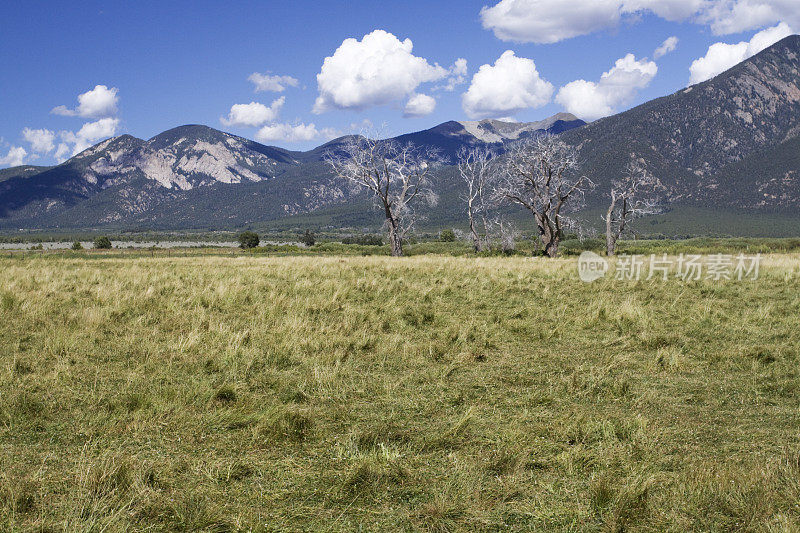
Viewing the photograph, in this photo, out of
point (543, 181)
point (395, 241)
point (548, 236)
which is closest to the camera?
point (548, 236)

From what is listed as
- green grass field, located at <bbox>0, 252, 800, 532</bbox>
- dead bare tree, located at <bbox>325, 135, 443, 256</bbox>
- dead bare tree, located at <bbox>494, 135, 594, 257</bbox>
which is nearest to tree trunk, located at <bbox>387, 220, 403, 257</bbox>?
dead bare tree, located at <bbox>325, 135, 443, 256</bbox>

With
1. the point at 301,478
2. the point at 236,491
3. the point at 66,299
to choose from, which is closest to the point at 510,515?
the point at 301,478

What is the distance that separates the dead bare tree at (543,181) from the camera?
127ft

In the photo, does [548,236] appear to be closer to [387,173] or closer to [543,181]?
[543,181]

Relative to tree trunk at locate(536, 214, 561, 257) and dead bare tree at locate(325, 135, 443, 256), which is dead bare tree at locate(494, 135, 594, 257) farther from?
dead bare tree at locate(325, 135, 443, 256)

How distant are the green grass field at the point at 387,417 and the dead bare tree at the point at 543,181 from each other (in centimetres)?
2798

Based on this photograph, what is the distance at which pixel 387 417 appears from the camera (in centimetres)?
587

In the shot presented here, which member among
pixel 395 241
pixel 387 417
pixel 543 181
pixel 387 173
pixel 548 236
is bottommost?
pixel 387 417

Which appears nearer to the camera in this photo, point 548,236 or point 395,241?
point 548,236

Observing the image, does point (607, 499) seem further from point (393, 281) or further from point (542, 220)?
point (542, 220)

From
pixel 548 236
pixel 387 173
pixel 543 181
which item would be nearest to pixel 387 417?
pixel 387 173

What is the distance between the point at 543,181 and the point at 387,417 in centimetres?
3740

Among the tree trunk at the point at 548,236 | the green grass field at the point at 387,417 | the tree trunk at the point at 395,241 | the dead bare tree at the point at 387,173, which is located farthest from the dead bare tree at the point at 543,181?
the green grass field at the point at 387,417

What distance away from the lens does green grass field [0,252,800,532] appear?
389cm
